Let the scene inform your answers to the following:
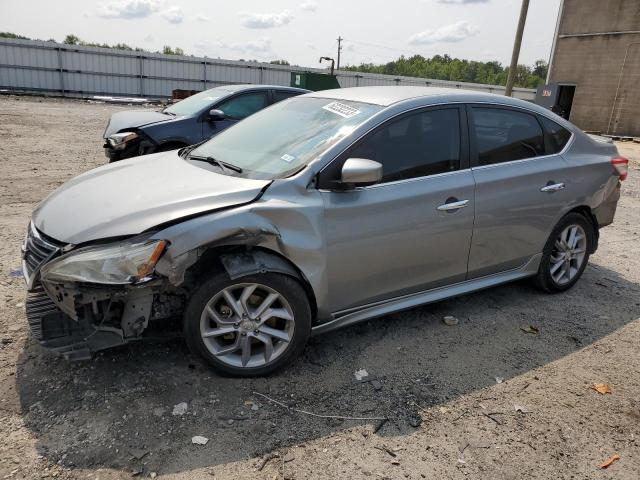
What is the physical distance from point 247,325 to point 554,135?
3.12 metres

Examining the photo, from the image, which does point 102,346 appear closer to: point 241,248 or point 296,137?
point 241,248

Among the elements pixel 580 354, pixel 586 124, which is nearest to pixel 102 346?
pixel 580 354

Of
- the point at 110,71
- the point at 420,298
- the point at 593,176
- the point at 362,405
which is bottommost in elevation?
the point at 362,405

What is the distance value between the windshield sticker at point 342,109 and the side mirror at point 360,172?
1.82 ft

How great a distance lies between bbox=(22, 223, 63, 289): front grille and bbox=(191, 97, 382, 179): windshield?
1182 millimetres

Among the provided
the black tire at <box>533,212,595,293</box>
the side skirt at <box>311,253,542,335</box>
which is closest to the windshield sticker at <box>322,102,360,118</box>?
the side skirt at <box>311,253,542,335</box>

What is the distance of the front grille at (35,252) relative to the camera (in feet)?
9.07

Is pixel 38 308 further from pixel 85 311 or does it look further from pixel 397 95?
pixel 397 95

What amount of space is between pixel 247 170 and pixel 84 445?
180 centimetres

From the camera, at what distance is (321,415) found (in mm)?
2797

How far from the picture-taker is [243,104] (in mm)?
8094

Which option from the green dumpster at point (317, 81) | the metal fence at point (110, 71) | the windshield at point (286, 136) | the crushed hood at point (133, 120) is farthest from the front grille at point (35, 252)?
the metal fence at point (110, 71)

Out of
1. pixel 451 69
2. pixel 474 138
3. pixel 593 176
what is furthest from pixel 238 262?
pixel 451 69

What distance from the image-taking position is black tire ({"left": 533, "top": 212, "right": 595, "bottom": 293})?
434cm
